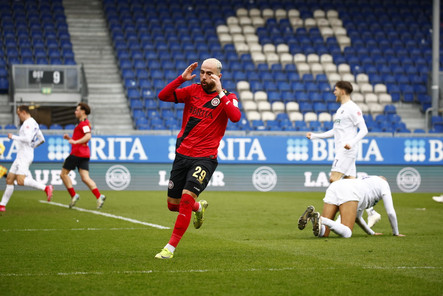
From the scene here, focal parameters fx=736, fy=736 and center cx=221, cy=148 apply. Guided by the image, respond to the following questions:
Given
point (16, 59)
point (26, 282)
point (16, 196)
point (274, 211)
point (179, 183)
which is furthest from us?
point (16, 59)

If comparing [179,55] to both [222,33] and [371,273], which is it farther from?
[371,273]

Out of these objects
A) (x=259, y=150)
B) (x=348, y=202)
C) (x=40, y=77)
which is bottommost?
(x=348, y=202)

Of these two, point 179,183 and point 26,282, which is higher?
point 179,183

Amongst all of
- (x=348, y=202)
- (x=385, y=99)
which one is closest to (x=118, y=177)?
(x=385, y=99)

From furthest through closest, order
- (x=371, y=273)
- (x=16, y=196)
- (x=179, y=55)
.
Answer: (x=179, y=55) → (x=16, y=196) → (x=371, y=273)

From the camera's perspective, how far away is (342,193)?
10109 mm

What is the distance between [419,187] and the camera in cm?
2322

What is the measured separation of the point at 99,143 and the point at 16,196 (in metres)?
3.39

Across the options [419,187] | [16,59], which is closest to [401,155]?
[419,187]

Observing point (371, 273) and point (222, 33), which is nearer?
point (371, 273)

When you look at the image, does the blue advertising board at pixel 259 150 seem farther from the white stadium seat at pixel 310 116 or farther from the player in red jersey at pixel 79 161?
the player in red jersey at pixel 79 161

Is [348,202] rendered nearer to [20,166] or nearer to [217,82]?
[217,82]

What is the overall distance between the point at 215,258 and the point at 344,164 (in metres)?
4.44

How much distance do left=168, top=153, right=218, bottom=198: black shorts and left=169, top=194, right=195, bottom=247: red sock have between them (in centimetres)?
12
